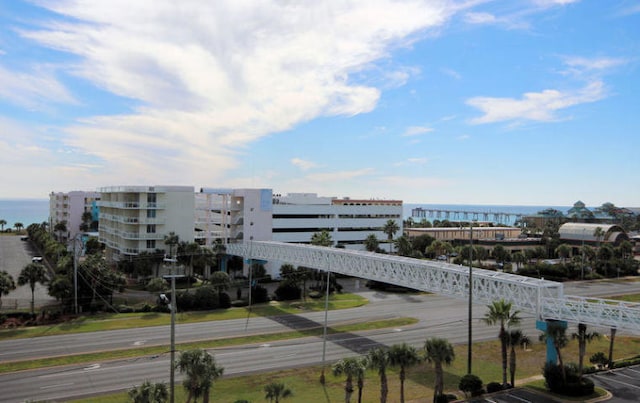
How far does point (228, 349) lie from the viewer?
145 ft

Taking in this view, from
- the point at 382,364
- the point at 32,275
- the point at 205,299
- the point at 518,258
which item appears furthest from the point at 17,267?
the point at 518,258

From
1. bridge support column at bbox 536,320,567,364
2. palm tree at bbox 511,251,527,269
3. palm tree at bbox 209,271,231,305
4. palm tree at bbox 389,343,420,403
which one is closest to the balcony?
palm tree at bbox 209,271,231,305

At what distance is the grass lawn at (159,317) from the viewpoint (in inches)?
1981

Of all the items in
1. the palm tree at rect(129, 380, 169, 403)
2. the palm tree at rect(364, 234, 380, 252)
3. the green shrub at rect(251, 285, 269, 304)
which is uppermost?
the palm tree at rect(364, 234, 380, 252)

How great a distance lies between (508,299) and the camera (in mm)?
39312

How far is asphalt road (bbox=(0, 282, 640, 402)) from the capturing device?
116 feet

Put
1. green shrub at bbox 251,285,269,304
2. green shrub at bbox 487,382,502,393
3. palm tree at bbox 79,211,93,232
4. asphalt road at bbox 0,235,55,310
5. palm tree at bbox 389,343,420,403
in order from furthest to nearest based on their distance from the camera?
palm tree at bbox 79,211,93,232
green shrub at bbox 251,285,269,304
asphalt road at bbox 0,235,55,310
green shrub at bbox 487,382,502,393
palm tree at bbox 389,343,420,403

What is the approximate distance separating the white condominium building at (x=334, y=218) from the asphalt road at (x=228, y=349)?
3195 centimetres

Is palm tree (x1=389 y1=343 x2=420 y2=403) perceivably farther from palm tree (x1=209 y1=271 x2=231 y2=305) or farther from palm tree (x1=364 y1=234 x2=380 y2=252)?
palm tree (x1=364 y1=234 x2=380 y2=252)

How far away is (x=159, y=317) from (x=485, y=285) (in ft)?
126

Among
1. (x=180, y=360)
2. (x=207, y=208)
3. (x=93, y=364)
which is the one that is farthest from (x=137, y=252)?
(x=180, y=360)

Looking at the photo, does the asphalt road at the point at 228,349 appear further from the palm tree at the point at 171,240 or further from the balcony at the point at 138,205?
the balcony at the point at 138,205

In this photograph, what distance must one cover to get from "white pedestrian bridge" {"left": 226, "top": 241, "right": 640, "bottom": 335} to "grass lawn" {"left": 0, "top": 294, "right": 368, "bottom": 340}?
22.2ft

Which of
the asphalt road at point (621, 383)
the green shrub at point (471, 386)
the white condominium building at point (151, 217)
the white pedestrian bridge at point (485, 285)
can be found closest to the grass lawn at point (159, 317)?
the white pedestrian bridge at point (485, 285)
